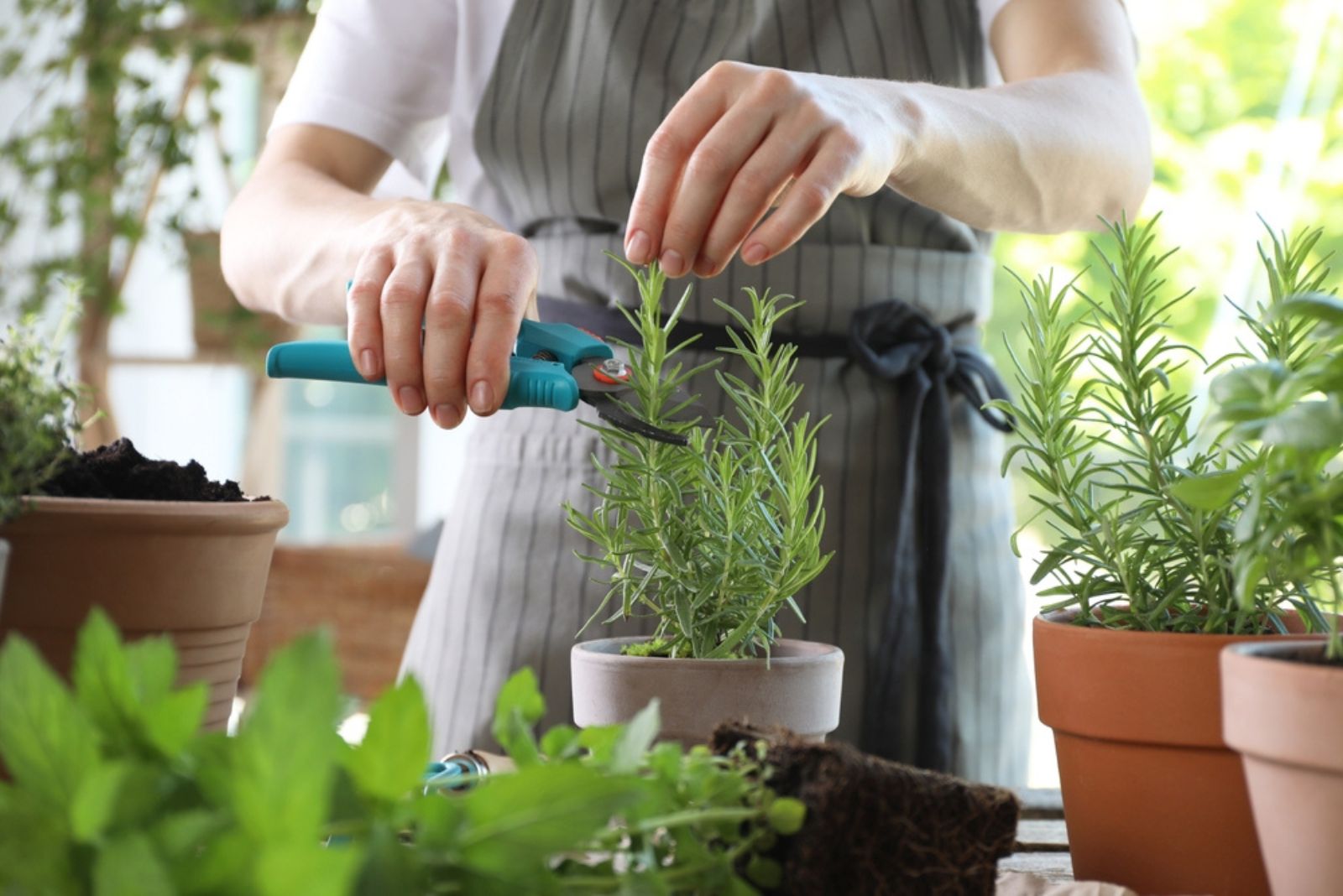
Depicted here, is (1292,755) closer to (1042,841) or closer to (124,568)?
(1042,841)

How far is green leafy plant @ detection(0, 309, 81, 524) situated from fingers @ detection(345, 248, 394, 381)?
18cm

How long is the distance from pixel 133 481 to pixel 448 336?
0.19m

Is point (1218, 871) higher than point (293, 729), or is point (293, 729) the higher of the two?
point (293, 729)

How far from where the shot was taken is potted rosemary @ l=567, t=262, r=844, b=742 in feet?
1.79

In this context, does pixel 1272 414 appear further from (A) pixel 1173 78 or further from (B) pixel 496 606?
(A) pixel 1173 78

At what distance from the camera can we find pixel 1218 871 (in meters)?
0.50

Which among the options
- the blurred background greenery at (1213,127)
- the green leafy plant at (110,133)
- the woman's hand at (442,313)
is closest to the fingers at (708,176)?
the woman's hand at (442,313)

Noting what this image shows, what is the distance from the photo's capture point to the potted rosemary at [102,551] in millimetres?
544

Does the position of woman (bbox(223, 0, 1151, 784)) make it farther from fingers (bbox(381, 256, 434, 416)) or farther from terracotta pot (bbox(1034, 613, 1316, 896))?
terracotta pot (bbox(1034, 613, 1316, 896))

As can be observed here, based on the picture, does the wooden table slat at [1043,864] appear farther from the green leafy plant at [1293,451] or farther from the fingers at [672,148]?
the fingers at [672,148]

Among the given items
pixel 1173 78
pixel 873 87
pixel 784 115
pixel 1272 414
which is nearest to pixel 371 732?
pixel 1272 414

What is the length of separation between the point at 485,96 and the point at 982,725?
744 mm

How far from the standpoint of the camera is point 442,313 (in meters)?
0.73

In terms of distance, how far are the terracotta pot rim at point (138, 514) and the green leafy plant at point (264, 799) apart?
24cm
